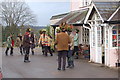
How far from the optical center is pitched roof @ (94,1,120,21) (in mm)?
14148

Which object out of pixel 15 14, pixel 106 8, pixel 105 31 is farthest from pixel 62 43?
pixel 15 14

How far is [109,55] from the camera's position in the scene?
559 inches

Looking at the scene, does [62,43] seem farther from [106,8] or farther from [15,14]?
[15,14]

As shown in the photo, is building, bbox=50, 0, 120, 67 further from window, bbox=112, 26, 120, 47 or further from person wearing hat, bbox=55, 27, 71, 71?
person wearing hat, bbox=55, 27, 71, 71

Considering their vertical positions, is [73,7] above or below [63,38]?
above

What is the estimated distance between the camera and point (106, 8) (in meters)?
14.6

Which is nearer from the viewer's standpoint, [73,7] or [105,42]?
[105,42]

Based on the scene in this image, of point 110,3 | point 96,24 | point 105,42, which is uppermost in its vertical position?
point 110,3

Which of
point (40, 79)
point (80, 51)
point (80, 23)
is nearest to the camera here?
point (40, 79)

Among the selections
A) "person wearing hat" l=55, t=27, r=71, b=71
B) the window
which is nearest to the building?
the window

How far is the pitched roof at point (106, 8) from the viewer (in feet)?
46.4

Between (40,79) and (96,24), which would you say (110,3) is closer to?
(96,24)

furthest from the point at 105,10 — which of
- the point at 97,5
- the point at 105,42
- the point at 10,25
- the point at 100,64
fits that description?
the point at 10,25

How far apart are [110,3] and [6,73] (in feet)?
21.8
